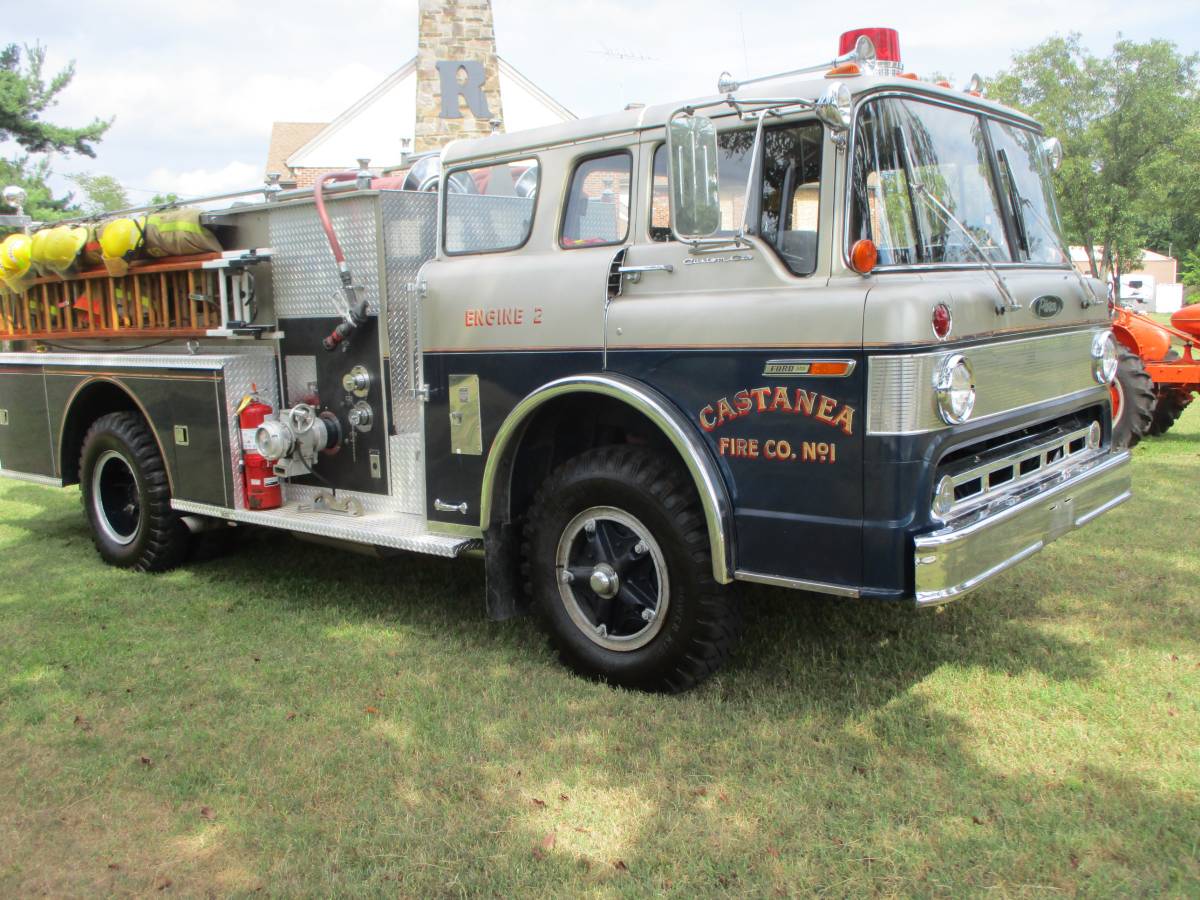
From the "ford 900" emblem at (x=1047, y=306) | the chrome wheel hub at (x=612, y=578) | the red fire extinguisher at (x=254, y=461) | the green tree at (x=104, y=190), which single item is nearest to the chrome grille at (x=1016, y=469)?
the "ford 900" emblem at (x=1047, y=306)

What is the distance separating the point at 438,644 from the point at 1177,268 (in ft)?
261

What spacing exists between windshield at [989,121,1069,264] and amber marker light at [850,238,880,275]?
4.05ft

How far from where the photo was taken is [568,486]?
4.25 metres

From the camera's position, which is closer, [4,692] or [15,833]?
[15,833]

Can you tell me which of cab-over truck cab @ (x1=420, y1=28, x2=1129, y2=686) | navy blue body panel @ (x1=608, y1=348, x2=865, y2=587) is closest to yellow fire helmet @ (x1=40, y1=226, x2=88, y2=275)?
cab-over truck cab @ (x1=420, y1=28, x2=1129, y2=686)

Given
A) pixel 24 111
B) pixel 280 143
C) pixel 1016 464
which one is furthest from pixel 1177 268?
pixel 1016 464

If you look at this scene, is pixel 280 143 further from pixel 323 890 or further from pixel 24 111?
pixel 323 890

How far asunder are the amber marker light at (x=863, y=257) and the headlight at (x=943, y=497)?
0.79 meters

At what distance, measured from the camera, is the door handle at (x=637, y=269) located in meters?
3.99

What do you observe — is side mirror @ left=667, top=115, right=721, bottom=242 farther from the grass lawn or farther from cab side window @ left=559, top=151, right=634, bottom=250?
the grass lawn

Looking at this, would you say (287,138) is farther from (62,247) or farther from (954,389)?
(954,389)

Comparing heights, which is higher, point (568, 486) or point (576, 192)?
point (576, 192)

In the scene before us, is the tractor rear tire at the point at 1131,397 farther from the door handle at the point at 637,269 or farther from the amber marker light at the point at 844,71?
the door handle at the point at 637,269

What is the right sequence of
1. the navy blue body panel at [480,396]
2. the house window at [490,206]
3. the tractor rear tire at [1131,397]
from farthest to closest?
the tractor rear tire at [1131,397], the house window at [490,206], the navy blue body panel at [480,396]
